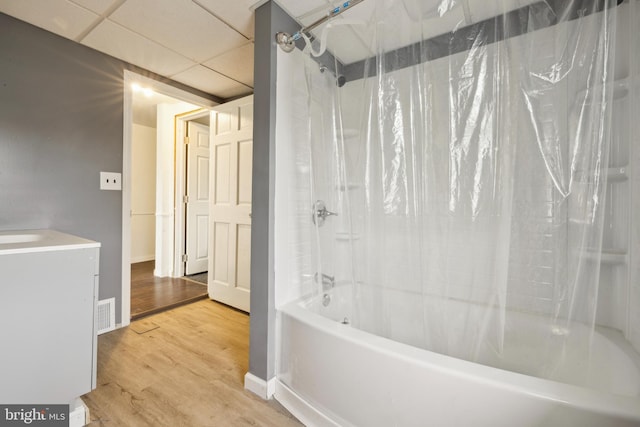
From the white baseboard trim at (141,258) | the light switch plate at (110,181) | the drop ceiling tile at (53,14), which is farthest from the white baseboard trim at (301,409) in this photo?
the white baseboard trim at (141,258)

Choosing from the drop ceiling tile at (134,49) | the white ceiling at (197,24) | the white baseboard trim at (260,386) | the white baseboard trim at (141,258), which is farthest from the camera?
the white baseboard trim at (141,258)

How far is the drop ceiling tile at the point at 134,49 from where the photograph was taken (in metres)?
1.74

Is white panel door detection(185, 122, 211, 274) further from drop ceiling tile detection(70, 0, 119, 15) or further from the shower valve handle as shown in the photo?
the shower valve handle

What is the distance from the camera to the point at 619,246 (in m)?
1.08

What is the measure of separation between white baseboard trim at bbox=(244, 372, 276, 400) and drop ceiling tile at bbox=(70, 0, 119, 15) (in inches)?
85.1

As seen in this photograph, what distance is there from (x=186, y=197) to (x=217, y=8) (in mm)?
2364

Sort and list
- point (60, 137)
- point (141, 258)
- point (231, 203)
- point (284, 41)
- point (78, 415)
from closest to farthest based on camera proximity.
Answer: point (78, 415) → point (284, 41) → point (60, 137) → point (231, 203) → point (141, 258)

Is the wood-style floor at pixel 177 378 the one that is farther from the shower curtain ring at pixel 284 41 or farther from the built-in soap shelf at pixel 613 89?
the shower curtain ring at pixel 284 41

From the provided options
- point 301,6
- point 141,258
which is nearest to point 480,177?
point 301,6

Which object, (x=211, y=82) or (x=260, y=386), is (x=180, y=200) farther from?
(x=260, y=386)

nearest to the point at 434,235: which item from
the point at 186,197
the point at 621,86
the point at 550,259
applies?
the point at 550,259

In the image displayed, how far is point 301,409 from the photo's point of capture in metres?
1.28

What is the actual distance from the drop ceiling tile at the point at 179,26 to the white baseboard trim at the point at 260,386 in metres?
2.02

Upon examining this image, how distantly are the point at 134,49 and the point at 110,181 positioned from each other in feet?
3.15
